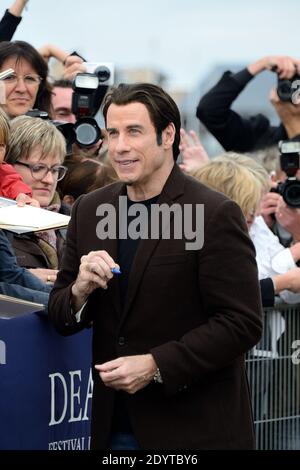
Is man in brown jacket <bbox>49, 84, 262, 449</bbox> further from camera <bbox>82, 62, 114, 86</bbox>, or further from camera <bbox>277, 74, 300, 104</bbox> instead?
camera <bbox>277, 74, 300, 104</bbox>

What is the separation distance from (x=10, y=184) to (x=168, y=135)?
1348mm

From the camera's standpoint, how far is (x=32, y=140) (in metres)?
5.64

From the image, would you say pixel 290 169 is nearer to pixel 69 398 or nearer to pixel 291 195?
pixel 291 195

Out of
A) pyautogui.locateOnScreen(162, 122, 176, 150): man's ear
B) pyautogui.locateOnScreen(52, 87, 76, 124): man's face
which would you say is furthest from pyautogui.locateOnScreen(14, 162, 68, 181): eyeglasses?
pyautogui.locateOnScreen(52, 87, 76, 124): man's face

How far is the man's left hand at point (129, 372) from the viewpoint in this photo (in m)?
3.88

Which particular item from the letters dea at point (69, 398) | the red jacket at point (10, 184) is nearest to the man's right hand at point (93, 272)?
the letters dea at point (69, 398)

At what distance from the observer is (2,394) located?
4.37 meters

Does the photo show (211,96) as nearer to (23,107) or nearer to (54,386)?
(23,107)

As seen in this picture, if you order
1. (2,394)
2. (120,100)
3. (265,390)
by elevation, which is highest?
(120,100)

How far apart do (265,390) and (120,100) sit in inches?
104

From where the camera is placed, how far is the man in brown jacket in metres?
3.95

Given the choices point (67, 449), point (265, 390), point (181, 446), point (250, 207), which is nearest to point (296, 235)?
point (250, 207)

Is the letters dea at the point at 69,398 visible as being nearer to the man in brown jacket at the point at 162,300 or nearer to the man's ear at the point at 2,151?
the man in brown jacket at the point at 162,300

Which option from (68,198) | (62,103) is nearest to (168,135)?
(68,198)
